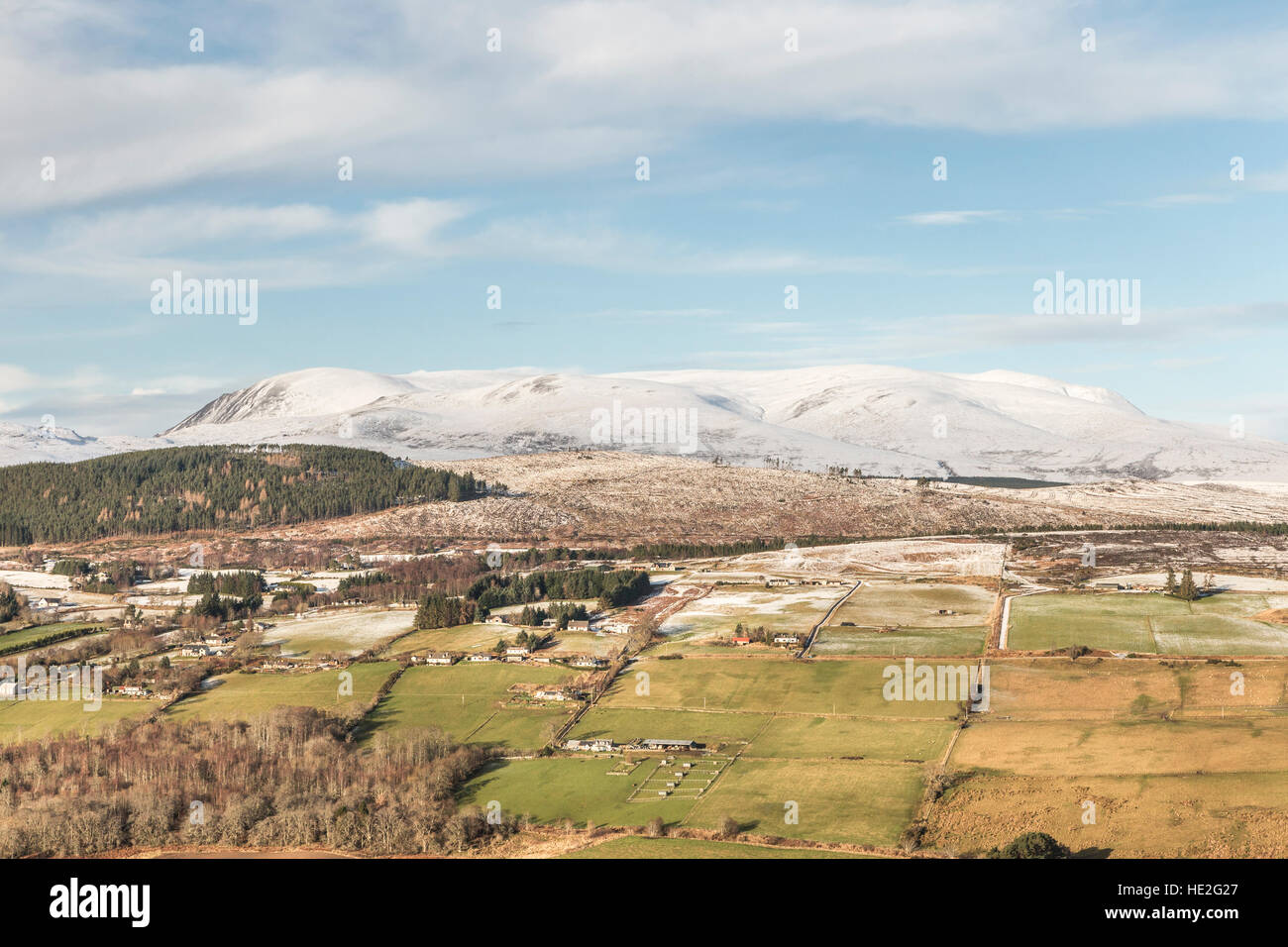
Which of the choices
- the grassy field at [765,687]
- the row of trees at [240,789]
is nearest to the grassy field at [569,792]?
the row of trees at [240,789]

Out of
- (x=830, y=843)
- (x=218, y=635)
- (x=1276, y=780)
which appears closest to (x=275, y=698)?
(x=218, y=635)

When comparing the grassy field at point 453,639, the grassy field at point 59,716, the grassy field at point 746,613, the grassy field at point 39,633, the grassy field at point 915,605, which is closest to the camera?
the grassy field at point 59,716

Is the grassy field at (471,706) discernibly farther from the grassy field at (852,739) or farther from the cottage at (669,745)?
the grassy field at (852,739)

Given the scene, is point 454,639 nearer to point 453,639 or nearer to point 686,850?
point 453,639

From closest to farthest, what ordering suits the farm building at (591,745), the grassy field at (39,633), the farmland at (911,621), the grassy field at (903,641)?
the farm building at (591,745)
the grassy field at (903,641)
the farmland at (911,621)
the grassy field at (39,633)

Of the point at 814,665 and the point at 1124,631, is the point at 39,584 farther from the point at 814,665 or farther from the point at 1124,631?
the point at 1124,631

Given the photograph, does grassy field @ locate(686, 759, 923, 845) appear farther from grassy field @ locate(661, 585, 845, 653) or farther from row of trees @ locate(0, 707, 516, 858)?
grassy field @ locate(661, 585, 845, 653)

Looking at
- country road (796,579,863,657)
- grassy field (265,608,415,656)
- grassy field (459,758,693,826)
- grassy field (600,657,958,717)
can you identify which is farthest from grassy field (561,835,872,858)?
grassy field (265,608,415,656)

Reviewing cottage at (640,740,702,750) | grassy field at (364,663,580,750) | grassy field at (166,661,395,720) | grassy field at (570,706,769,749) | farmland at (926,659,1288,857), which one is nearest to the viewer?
farmland at (926,659,1288,857)
